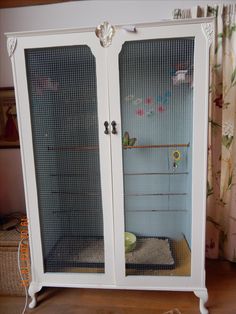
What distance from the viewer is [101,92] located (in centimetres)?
130

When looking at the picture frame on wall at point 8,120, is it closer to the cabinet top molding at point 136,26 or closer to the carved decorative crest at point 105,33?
the cabinet top molding at point 136,26

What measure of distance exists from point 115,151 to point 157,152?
0.93ft

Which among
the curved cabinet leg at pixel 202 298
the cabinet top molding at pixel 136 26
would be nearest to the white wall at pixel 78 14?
the cabinet top molding at pixel 136 26

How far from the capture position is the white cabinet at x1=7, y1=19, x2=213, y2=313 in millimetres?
1276

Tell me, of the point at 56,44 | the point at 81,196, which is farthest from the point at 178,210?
the point at 56,44

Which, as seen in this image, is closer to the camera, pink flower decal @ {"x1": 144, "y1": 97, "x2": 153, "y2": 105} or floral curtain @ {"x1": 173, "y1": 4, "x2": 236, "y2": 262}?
pink flower decal @ {"x1": 144, "y1": 97, "x2": 153, "y2": 105}

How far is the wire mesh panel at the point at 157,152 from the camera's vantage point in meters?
1.30

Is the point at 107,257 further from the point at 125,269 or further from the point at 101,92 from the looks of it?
the point at 101,92

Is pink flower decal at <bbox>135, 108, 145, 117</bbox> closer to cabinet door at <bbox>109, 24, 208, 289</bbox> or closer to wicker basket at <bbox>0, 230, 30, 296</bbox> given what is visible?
cabinet door at <bbox>109, 24, 208, 289</bbox>

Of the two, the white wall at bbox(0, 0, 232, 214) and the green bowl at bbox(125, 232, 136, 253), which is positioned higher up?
the white wall at bbox(0, 0, 232, 214)

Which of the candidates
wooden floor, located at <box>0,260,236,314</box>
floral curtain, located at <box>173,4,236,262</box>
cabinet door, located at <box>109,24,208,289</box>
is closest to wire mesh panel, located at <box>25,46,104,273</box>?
cabinet door, located at <box>109,24,208,289</box>

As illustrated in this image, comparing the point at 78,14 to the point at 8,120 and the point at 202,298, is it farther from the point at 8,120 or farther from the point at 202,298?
the point at 202,298

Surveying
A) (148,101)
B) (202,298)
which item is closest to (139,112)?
(148,101)

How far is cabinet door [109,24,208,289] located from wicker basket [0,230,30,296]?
703 millimetres
